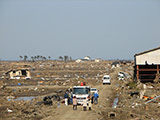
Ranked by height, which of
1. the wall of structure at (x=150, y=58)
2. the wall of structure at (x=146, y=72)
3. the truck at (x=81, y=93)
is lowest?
the truck at (x=81, y=93)

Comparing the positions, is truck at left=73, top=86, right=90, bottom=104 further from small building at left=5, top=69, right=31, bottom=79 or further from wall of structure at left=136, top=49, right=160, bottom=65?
small building at left=5, top=69, right=31, bottom=79

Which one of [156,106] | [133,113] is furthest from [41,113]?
[156,106]

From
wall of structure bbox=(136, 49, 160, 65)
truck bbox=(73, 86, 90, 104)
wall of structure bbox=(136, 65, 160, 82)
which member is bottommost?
truck bbox=(73, 86, 90, 104)

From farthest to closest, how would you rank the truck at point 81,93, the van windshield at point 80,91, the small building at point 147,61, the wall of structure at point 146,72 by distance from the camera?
the wall of structure at point 146,72 → the small building at point 147,61 → the van windshield at point 80,91 → the truck at point 81,93

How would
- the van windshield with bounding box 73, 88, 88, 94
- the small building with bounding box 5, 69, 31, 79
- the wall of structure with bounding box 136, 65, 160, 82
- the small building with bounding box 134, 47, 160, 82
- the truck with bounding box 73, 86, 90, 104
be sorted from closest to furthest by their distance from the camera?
the truck with bounding box 73, 86, 90, 104 < the van windshield with bounding box 73, 88, 88, 94 < the small building with bounding box 134, 47, 160, 82 < the wall of structure with bounding box 136, 65, 160, 82 < the small building with bounding box 5, 69, 31, 79

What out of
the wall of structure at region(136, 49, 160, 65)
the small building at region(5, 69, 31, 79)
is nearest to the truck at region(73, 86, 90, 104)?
the wall of structure at region(136, 49, 160, 65)

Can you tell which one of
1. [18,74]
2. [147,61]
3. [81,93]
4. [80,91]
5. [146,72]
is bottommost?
[81,93]

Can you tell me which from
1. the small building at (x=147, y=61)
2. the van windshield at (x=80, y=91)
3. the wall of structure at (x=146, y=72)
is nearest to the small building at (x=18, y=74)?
the wall of structure at (x=146, y=72)

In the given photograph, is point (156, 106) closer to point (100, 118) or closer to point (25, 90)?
point (100, 118)

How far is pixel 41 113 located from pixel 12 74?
125 ft

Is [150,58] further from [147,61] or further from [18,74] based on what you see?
[18,74]

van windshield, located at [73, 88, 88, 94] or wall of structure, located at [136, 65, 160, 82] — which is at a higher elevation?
wall of structure, located at [136, 65, 160, 82]

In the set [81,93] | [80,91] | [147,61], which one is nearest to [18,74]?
[147,61]

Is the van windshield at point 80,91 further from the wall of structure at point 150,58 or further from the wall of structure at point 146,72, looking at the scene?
the wall of structure at point 150,58
